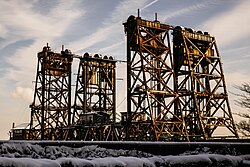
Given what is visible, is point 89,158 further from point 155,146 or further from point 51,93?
point 51,93

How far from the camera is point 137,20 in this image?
34.1 metres

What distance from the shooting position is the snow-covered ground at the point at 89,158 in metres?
4.30

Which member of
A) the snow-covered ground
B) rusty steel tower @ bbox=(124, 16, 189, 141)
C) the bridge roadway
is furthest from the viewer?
rusty steel tower @ bbox=(124, 16, 189, 141)

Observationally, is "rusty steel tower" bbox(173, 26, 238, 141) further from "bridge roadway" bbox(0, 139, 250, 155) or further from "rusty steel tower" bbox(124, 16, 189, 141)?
"bridge roadway" bbox(0, 139, 250, 155)

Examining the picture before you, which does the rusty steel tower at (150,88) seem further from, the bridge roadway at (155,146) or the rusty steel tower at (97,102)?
the bridge roadway at (155,146)

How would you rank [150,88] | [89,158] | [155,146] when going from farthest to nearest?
[150,88] → [155,146] → [89,158]

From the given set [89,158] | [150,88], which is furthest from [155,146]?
[150,88]

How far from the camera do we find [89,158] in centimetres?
538

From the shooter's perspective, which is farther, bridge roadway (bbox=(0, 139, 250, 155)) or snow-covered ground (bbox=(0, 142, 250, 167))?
bridge roadway (bbox=(0, 139, 250, 155))

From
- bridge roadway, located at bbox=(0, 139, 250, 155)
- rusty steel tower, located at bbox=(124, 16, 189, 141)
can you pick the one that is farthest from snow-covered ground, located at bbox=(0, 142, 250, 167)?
rusty steel tower, located at bbox=(124, 16, 189, 141)

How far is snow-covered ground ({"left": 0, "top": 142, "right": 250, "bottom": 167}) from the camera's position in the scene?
430 centimetres

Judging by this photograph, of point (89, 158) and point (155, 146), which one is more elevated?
point (155, 146)

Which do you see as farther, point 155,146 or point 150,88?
point 150,88

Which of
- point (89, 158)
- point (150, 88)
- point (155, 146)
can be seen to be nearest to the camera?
point (89, 158)
